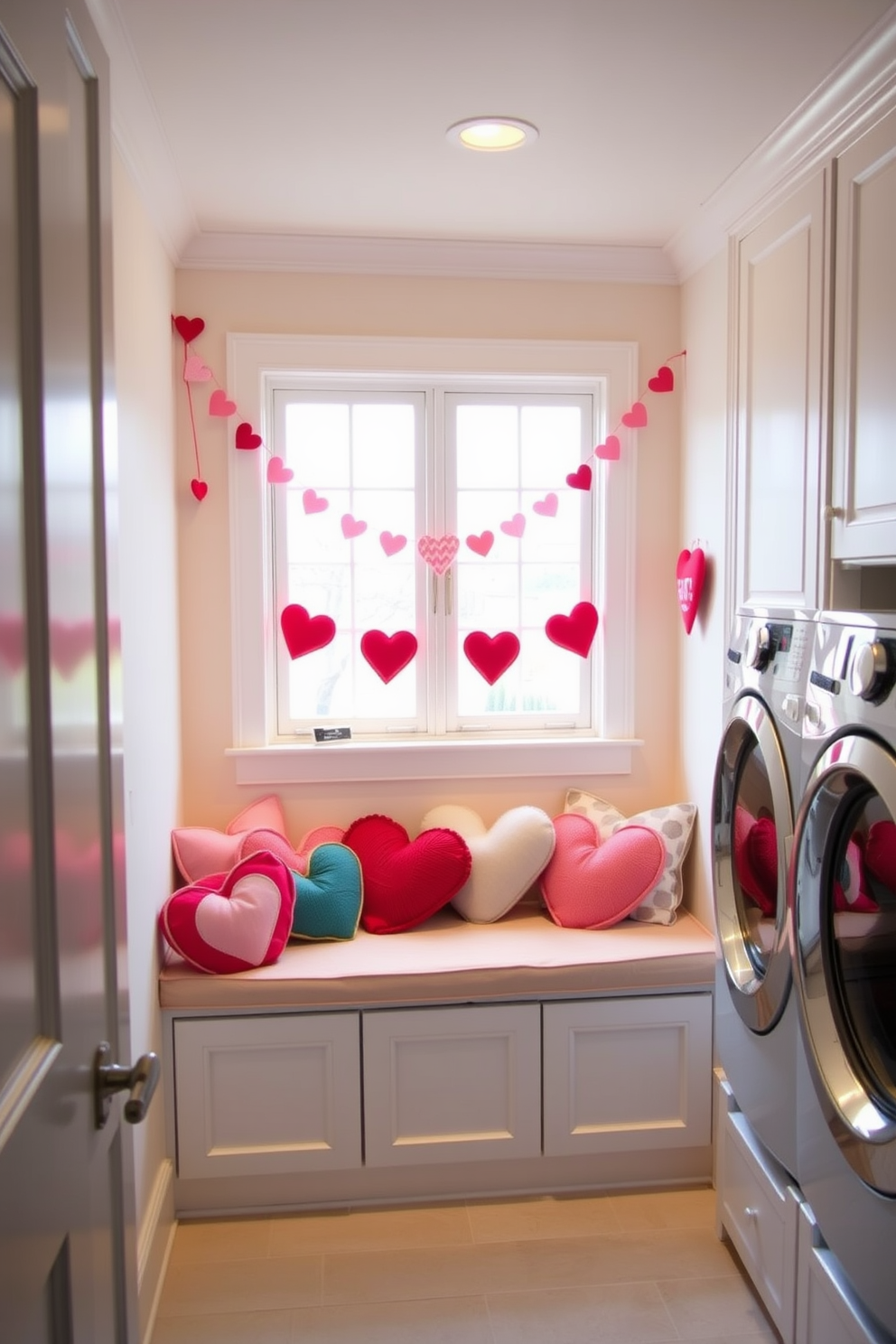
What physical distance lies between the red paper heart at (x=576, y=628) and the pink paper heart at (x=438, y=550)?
1.18ft

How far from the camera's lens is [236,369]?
2891mm

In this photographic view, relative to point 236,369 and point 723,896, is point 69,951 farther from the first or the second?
point 236,369

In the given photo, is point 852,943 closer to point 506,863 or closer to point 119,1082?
point 119,1082

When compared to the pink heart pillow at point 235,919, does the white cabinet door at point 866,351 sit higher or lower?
higher

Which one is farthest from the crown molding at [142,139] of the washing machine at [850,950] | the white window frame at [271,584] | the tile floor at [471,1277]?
the tile floor at [471,1277]

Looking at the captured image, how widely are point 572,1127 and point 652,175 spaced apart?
2.31 m

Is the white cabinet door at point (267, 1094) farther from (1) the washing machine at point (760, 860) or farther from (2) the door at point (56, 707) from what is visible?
(2) the door at point (56, 707)

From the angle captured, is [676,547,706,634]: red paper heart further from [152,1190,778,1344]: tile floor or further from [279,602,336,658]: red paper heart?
[152,1190,778,1344]: tile floor

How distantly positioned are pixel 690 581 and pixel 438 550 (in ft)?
2.45

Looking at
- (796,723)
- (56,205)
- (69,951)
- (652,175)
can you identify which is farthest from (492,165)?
(69,951)

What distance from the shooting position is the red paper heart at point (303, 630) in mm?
2994

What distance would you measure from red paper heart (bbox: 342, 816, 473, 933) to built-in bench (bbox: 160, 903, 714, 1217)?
127 mm

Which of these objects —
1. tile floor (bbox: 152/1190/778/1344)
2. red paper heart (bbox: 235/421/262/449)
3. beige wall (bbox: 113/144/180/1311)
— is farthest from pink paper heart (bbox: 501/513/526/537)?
tile floor (bbox: 152/1190/778/1344)

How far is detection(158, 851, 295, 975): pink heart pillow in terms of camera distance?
97.0 inches
